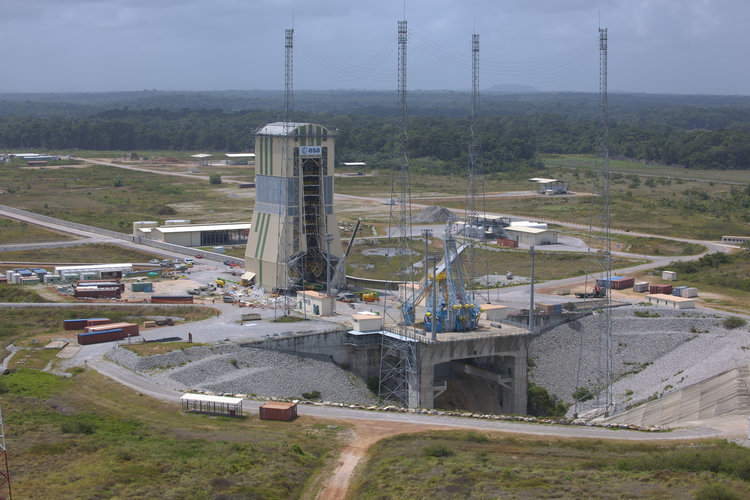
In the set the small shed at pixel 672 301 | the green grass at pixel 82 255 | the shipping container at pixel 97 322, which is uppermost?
the green grass at pixel 82 255

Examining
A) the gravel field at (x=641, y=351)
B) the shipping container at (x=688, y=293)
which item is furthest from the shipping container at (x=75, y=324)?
the shipping container at (x=688, y=293)

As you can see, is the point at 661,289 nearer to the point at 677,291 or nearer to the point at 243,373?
the point at 677,291

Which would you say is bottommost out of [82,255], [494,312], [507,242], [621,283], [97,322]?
[97,322]

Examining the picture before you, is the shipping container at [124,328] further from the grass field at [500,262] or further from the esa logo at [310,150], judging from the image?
the grass field at [500,262]

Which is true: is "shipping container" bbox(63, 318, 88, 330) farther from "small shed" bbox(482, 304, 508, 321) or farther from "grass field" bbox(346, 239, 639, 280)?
"grass field" bbox(346, 239, 639, 280)

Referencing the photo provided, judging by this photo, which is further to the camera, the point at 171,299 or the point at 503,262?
the point at 503,262

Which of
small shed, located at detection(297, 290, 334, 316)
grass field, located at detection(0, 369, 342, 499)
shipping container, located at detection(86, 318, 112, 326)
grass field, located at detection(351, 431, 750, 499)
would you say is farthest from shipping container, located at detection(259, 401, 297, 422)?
shipping container, located at detection(86, 318, 112, 326)

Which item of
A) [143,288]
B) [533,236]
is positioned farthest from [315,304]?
[533,236]
